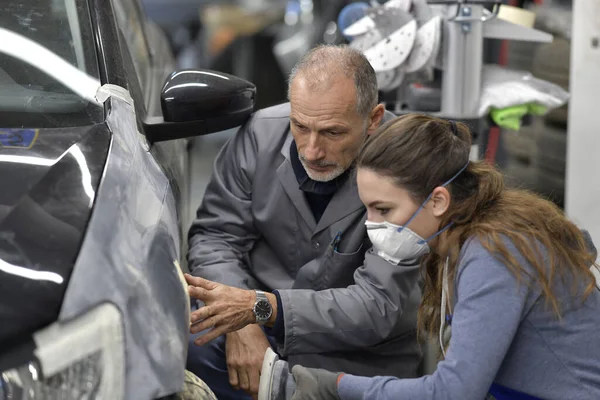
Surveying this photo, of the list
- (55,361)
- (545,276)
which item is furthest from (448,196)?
(55,361)

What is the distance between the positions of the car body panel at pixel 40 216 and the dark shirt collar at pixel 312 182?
940 mm

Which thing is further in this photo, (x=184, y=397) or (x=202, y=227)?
(x=202, y=227)

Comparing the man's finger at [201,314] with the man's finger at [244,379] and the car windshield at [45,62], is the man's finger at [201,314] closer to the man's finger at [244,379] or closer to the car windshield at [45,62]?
the man's finger at [244,379]

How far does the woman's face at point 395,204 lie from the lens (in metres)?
2.45

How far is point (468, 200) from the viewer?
8.05 ft

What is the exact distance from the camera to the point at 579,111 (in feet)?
16.8

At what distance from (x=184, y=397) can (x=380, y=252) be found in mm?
679

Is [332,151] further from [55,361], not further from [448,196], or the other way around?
[55,361]

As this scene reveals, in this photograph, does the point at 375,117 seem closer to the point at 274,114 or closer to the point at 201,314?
the point at 274,114

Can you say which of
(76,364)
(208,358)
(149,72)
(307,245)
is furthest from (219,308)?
(149,72)

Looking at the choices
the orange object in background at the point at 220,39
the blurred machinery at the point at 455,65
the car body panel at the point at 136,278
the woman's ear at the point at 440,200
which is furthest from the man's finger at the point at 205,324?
the orange object in background at the point at 220,39

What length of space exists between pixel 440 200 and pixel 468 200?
0.07 m

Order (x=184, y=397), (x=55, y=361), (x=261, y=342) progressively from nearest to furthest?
(x=55, y=361) < (x=184, y=397) < (x=261, y=342)

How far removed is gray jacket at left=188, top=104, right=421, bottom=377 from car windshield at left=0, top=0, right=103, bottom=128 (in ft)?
2.42
